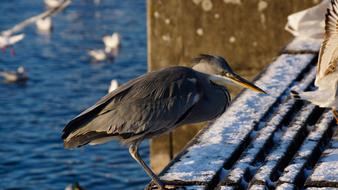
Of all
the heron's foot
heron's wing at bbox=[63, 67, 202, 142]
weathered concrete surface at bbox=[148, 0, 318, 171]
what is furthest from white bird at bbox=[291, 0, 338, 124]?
weathered concrete surface at bbox=[148, 0, 318, 171]

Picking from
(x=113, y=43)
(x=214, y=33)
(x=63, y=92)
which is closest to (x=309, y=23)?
(x=214, y=33)

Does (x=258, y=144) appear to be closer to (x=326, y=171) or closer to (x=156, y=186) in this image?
(x=326, y=171)

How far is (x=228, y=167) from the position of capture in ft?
20.5

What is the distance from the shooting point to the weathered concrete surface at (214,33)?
10.6 meters

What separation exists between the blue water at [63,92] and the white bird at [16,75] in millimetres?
219

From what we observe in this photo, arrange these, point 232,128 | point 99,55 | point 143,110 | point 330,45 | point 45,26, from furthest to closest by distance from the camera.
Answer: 1. point 45,26
2. point 99,55
3. point 330,45
4. point 232,128
5. point 143,110

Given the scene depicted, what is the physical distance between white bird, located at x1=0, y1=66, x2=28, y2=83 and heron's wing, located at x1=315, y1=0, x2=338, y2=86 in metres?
12.1

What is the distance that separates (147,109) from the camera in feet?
20.7

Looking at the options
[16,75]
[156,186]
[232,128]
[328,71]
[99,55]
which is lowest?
[99,55]

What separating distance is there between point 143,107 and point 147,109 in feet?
0.10

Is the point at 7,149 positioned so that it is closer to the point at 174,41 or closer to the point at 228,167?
the point at 174,41

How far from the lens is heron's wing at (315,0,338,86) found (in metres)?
7.14

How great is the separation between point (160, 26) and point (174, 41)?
25 cm

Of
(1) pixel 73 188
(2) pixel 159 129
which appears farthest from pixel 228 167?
(1) pixel 73 188
